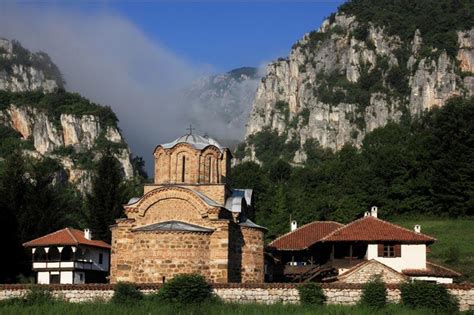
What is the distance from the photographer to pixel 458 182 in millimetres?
58406

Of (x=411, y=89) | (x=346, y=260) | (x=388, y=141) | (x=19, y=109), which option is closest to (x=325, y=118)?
(x=411, y=89)

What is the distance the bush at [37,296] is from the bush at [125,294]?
7.53 feet

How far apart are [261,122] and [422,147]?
80133 millimetres

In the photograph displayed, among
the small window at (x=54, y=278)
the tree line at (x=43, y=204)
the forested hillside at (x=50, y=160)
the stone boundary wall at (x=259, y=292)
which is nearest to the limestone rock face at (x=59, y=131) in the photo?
the forested hillside at (x=50, y=160)

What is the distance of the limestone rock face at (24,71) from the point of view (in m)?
138

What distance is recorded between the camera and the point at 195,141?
3428cm

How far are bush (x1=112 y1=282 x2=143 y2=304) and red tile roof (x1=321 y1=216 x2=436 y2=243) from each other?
34.7 feet

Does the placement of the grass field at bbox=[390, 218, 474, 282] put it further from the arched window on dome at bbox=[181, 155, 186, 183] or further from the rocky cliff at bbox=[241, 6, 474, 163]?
the rocky cliff at bbox=[241, 6, 474, 163]

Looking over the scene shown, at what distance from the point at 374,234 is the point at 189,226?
9.14 meters

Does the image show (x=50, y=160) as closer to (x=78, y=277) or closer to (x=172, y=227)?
(x=78, y=277)

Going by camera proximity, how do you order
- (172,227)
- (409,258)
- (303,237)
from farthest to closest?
(303,237)
(409,258)
(172,227)

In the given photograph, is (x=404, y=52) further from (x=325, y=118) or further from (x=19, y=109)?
(x=19, y=109)

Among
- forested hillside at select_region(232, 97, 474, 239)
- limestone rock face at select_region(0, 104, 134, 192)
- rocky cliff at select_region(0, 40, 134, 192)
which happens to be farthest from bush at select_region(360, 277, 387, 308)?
limestone rock face at select_region(0, 104, 134, 192)

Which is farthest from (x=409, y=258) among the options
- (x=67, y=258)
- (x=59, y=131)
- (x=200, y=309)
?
(x=59, y=131)
